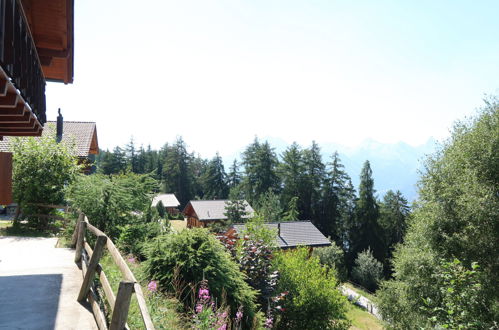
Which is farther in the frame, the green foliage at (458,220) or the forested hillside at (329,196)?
the forested hillside at (329,196)

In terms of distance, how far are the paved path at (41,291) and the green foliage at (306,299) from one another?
6.15 m

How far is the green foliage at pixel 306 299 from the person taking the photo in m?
11.0

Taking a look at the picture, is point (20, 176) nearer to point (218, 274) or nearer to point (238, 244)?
point (238, 244)

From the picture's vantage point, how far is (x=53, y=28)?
26.3 feet

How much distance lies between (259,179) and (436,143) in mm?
41929

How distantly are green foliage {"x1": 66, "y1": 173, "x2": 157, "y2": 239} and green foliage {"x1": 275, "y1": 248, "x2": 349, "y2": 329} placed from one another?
505 cm

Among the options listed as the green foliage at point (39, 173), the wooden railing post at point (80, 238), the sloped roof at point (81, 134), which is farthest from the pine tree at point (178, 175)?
the wooden railing post at point (80, 238)

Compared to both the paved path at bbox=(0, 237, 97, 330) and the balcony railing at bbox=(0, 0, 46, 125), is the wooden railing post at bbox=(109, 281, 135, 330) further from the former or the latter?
the balcony railing at bbox=(0, 0, 46, 125)

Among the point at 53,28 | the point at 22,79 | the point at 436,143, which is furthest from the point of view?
the point at 436,143

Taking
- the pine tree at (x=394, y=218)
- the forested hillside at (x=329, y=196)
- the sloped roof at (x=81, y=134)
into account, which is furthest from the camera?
the pine tree at (x=394, y=218)

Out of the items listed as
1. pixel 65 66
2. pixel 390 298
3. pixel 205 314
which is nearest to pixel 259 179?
pixel 390 298

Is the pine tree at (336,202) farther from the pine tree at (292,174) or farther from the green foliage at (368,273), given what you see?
the green foliage at (368,273)

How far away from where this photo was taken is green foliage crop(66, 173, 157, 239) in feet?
34.5

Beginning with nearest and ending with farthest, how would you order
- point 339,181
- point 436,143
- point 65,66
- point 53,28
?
point 53,28
point 65,66
point 436,143
point 339,181
